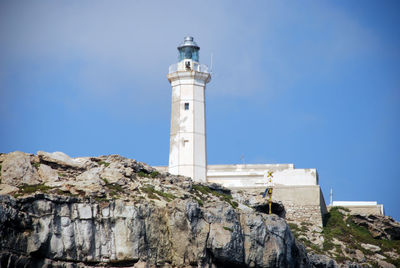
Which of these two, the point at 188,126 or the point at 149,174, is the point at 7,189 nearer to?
the point at 149,174

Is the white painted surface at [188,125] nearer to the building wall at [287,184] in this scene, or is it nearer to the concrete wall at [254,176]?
the building wall at [287,184]

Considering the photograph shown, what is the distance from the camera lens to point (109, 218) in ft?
139

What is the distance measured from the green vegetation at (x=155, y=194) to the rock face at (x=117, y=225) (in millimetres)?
50

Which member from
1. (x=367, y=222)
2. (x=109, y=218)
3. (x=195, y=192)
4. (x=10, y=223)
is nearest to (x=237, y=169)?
(x=367, y=222)

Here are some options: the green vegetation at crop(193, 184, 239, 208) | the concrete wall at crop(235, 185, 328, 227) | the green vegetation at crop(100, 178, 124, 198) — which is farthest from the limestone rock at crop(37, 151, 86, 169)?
the concrete wall at crop(235, 185, 328, 227)

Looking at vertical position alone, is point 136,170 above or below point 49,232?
above

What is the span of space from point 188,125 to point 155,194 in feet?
49.5

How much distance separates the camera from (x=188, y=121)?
61188 millimetres

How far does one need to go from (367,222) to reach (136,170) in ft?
63.1

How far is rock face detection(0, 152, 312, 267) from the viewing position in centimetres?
4016

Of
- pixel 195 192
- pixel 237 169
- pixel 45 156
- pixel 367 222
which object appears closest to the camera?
pixel 45 156

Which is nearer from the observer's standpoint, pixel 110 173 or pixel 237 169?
pixel 110 173

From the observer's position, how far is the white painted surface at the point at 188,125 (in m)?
60.4

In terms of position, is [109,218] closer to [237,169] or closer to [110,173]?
→ [110,173]
